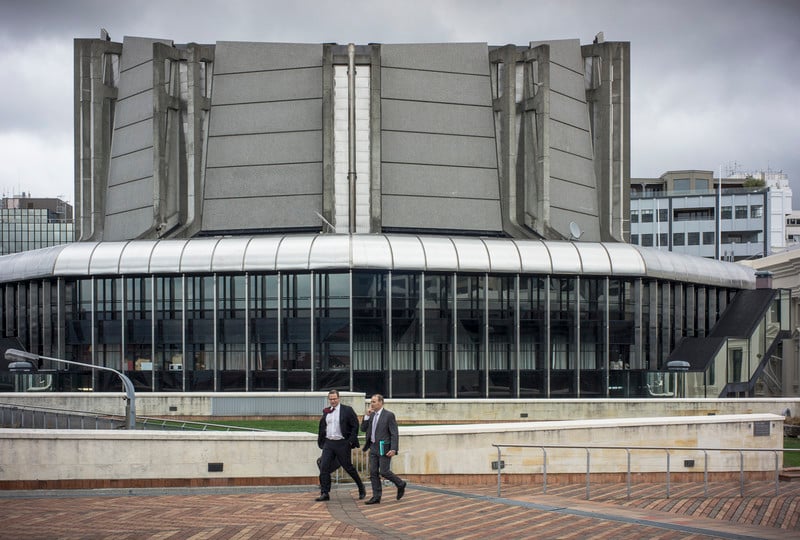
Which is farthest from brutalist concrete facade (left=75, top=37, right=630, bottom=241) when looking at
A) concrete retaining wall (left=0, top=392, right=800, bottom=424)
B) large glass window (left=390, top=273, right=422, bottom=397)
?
concrete retaining wall (left=0, top=392, right=800, bottom=424)

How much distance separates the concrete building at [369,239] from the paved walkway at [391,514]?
25781 millimetres

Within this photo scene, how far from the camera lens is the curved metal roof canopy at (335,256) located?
1752 inches

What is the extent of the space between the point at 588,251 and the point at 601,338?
14.5 feet

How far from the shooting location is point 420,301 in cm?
4506

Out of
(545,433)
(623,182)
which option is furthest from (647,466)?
(623,182)

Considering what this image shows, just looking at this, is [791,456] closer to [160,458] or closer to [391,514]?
[391,514]

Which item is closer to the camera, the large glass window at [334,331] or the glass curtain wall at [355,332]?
the large glass window at [334,331]

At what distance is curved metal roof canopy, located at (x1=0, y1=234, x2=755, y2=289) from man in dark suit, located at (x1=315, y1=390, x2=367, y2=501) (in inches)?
1075

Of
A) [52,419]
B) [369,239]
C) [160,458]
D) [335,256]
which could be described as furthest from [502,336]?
[160,458]

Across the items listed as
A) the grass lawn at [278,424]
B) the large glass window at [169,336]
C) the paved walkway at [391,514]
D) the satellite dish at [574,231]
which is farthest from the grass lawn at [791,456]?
the large glass window at [169,336]

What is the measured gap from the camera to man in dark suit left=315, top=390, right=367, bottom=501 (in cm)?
1661

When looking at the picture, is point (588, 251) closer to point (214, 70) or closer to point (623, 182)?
point (623, 182)

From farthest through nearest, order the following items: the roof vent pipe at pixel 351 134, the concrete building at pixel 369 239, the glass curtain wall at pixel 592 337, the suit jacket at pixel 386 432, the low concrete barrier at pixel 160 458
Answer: the roof vent pipe at pixel 351 134 < the glass curtain wall at pixel 592 337 < the concrete building at pixel 369 239 < the low concrete barrier at pixel 160 458 < the suit jacket at pixel 386 432

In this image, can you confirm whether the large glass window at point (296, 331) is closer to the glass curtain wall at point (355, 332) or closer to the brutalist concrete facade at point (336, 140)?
the glass curtain wall at point (355, 332)
